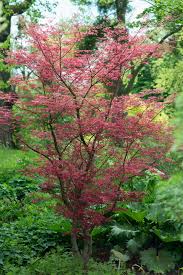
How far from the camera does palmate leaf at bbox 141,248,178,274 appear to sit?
6043 mm

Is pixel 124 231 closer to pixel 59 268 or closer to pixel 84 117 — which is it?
pixel 59 268

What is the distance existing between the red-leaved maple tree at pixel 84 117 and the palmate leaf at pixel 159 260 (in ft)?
2.80

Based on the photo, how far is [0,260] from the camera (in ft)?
18.4

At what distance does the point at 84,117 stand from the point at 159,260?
88.5 inches

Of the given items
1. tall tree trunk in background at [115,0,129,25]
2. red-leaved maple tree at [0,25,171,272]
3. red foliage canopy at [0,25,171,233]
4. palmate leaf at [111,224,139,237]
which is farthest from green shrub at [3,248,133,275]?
tall tree trunk in background at [115,0,129,25]

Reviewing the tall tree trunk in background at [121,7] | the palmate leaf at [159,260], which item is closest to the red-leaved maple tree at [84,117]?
the palmate leaf at [159,260]

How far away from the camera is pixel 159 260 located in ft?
20.2

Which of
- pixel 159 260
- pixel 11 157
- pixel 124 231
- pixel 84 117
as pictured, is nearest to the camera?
pixel 84 117

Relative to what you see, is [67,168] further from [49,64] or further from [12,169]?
[12,169]

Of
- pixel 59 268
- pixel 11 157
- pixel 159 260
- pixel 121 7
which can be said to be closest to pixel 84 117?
pixel 59 268

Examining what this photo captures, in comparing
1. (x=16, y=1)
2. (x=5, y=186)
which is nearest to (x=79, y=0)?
(x=16, y=1)

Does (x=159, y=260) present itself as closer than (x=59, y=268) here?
No

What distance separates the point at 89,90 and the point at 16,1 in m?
12.2

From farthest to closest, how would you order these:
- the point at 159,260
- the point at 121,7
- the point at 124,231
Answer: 1. the point at 121,7
2. the point at 124,231
3. the point at 159,260
